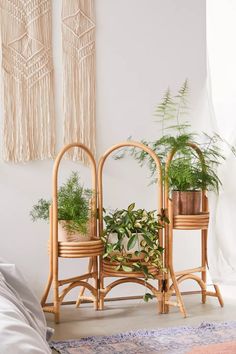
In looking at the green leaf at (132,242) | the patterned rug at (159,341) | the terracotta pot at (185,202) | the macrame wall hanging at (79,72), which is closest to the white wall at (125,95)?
the macrame wall hanging at (79,72)

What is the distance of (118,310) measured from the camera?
3773 mm

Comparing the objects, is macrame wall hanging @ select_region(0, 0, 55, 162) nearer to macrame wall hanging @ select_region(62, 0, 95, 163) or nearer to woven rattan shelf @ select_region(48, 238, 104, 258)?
macrame wall hanging @ select_region(62, 0, 95, 163)

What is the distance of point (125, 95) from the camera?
415 cm

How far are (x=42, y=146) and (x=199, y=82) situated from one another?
1172 millimetres

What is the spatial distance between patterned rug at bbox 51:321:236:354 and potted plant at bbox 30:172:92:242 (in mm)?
646

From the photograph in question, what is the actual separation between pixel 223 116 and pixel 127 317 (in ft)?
5.20

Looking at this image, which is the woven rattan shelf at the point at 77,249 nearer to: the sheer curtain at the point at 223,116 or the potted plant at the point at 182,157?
the potted plant at the point at 182,157

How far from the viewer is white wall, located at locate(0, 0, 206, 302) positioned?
392cm

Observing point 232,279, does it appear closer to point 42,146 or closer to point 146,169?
point 146,169

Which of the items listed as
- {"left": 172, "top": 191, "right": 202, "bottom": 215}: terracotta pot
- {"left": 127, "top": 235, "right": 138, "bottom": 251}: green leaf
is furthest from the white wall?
{"left": 127, "top": 235, "right": 138, "bottom": 251}: green leaf

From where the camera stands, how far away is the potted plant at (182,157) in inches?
150

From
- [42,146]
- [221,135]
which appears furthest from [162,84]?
[42,146]

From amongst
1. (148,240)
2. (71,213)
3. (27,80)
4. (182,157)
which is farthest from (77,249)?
(27,80)

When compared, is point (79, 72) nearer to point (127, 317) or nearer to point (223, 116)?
point (223, 116)
